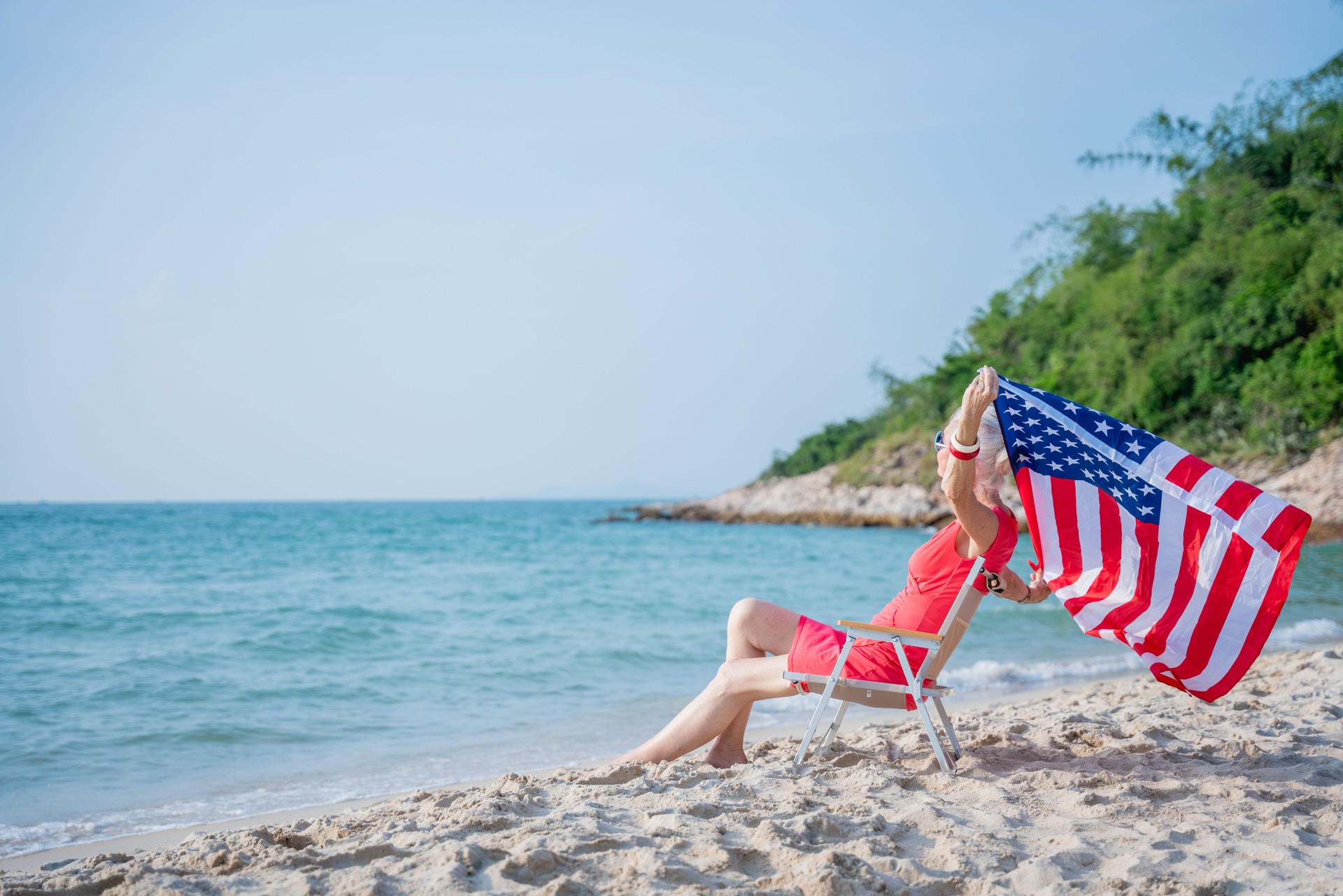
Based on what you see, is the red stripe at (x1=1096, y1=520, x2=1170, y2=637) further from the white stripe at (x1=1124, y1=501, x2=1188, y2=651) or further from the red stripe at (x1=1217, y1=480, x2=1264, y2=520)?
the red stripe at (x1=1217, y1=480, x2=1264, y2=520)

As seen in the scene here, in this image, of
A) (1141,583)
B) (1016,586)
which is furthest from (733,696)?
(1141,583)

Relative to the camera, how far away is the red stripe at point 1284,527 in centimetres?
324

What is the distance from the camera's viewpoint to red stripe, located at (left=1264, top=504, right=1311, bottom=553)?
324cm

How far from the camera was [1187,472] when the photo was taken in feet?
11.3

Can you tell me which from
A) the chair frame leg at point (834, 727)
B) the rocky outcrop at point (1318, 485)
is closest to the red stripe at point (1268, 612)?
the chair frame leg at point (834, 727)

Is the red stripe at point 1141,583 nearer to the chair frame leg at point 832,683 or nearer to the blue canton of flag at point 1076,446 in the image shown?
the blue canton of flag at point 1076,446

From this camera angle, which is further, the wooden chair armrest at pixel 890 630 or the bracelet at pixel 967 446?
the wooden chair armrest at pixel 890 630

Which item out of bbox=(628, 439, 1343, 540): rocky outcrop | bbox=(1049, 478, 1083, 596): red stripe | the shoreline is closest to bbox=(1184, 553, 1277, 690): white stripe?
bbox=(1049, 478, 1083, 596): red stripe

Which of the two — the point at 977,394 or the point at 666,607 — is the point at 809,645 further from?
the point at 666,607

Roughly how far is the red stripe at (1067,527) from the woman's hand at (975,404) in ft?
2.01

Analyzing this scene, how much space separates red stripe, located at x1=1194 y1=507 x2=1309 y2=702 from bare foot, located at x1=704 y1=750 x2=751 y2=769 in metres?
1.78

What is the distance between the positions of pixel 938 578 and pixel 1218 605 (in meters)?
1.02

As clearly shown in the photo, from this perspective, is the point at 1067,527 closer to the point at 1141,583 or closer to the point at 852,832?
the point at 1141,583

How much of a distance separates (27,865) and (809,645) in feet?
10.5
